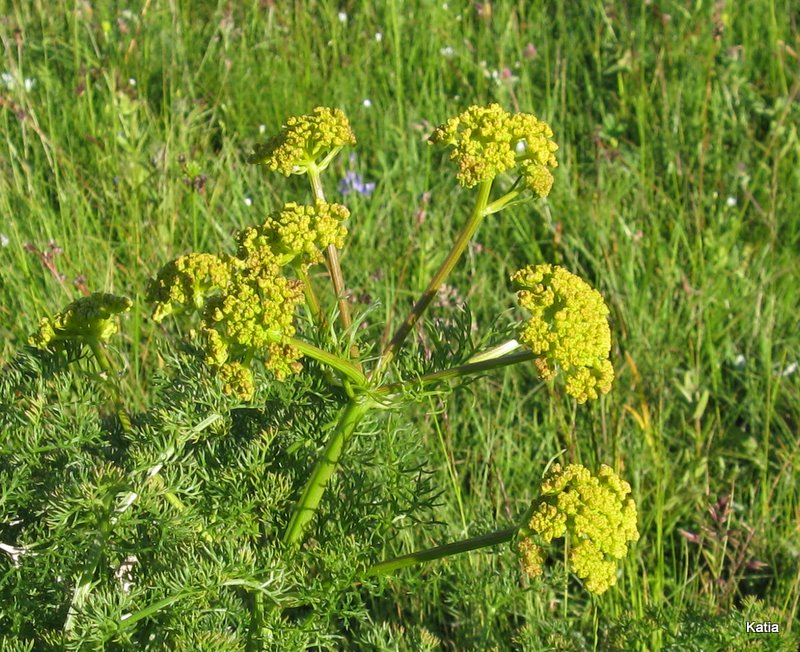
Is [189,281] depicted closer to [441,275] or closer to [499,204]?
[441,275]

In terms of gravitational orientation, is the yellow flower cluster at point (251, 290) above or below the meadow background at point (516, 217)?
above

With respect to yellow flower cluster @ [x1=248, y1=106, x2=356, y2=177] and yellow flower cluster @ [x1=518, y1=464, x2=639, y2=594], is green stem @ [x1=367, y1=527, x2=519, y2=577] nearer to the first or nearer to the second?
yellow flower cluster @ [x1=518, y1=464, x2=639, y2=594]

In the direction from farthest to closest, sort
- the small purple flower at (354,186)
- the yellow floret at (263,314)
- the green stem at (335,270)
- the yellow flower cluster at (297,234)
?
the small purple flower at (354,186), the green stem at (335,270), the yellow flower cluster at (297,234), the yellow floret at (263,314)

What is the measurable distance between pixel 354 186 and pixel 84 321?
5.92ft

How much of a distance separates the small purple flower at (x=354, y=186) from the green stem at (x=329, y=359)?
6.43 ft

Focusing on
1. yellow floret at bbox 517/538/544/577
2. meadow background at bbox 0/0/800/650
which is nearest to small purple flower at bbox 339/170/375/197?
meadow background at bbox 0/0/800/650

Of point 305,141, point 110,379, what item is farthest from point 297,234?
point 110,379

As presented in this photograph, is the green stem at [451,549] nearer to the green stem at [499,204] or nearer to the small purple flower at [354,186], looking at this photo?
the green stem at [499,204]

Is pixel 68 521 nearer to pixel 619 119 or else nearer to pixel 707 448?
pixel 707 448

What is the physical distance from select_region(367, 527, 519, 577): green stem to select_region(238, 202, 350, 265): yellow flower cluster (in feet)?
1.88

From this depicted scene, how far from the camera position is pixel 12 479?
1.95 meters

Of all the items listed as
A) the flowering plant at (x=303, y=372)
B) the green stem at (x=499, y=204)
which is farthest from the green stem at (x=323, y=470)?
the green stem at (x=499, y=204)

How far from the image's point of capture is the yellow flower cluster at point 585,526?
5.55ft

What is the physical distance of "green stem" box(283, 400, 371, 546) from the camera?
183cm
